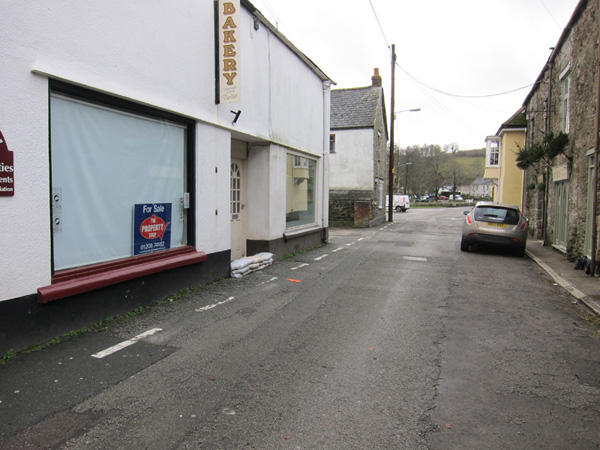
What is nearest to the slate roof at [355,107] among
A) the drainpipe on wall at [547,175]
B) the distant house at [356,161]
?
the distant house at [356,161]

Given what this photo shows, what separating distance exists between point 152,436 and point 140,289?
3.24 metres

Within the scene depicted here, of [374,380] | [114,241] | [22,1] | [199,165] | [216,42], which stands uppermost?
[216,42]

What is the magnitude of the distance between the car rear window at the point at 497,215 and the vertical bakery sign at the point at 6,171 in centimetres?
1211

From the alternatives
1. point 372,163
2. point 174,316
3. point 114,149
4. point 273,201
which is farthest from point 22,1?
point 372,163

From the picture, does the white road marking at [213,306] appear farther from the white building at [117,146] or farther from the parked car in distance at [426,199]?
the parked car in distance at [426,199]

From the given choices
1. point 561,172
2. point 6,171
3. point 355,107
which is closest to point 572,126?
point 561,172

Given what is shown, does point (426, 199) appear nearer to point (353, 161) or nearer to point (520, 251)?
point (353, 161)

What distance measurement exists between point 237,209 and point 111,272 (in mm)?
4705

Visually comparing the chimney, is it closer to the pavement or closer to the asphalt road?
the pavement

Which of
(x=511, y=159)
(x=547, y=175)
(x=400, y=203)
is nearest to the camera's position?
(x=547, y=175)

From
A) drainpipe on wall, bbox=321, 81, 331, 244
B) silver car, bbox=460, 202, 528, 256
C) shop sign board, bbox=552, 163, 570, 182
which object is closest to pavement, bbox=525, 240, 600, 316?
silver car, bbox=460, 202, 528, 256

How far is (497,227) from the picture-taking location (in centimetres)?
1249

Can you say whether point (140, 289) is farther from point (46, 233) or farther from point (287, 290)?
point (287, 290)

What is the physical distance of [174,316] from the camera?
5.57 metres
